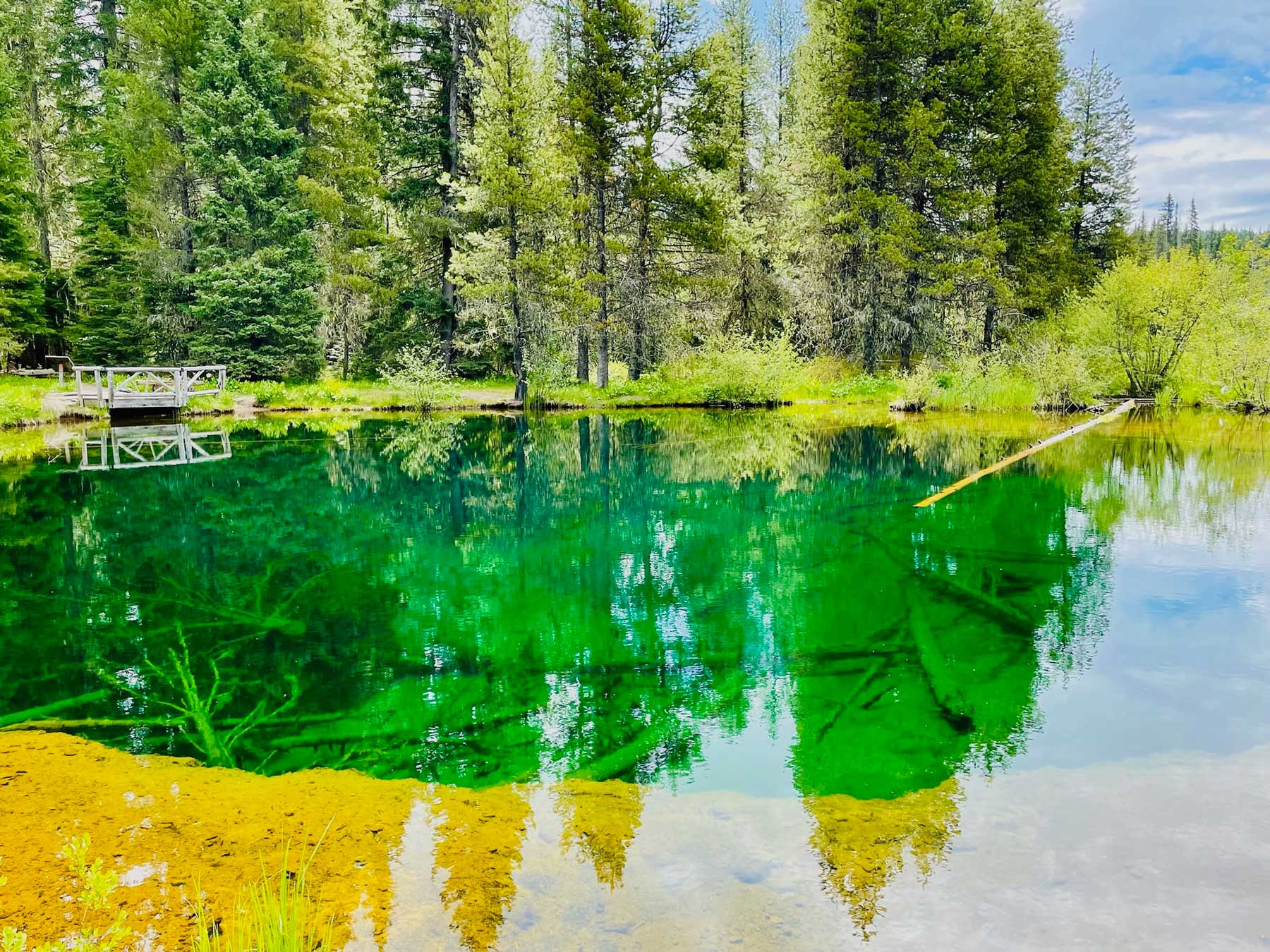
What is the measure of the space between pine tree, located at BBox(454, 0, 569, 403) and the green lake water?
13.5 m

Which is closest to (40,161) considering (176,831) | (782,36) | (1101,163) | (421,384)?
(421,384)

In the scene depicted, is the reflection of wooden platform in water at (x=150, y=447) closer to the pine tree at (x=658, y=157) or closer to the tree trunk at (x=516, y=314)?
the tree trunk at (x=516, y=314)

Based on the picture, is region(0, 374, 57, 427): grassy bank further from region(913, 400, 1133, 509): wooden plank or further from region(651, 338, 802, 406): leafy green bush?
region(913, 400, 1133, 509): wooden plank

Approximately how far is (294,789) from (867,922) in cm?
265

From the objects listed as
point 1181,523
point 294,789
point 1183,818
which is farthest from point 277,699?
point 1181,523

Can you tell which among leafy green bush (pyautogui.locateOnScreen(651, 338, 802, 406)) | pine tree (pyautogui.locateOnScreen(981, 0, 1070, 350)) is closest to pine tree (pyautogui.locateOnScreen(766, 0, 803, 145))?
pine tree (pyautogui.locateOnScreen(981, 0, 1070, 350))

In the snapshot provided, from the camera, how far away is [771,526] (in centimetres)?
986

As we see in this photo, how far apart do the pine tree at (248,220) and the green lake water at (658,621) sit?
14.2 metres

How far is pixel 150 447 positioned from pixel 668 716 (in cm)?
1765

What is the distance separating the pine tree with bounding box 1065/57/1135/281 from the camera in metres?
32.3

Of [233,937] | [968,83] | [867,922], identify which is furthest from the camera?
[968,83]

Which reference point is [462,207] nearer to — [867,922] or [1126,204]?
[867,922]

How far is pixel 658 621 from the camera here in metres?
6.55

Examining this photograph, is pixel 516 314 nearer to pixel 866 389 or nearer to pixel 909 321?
pixel 866 389
